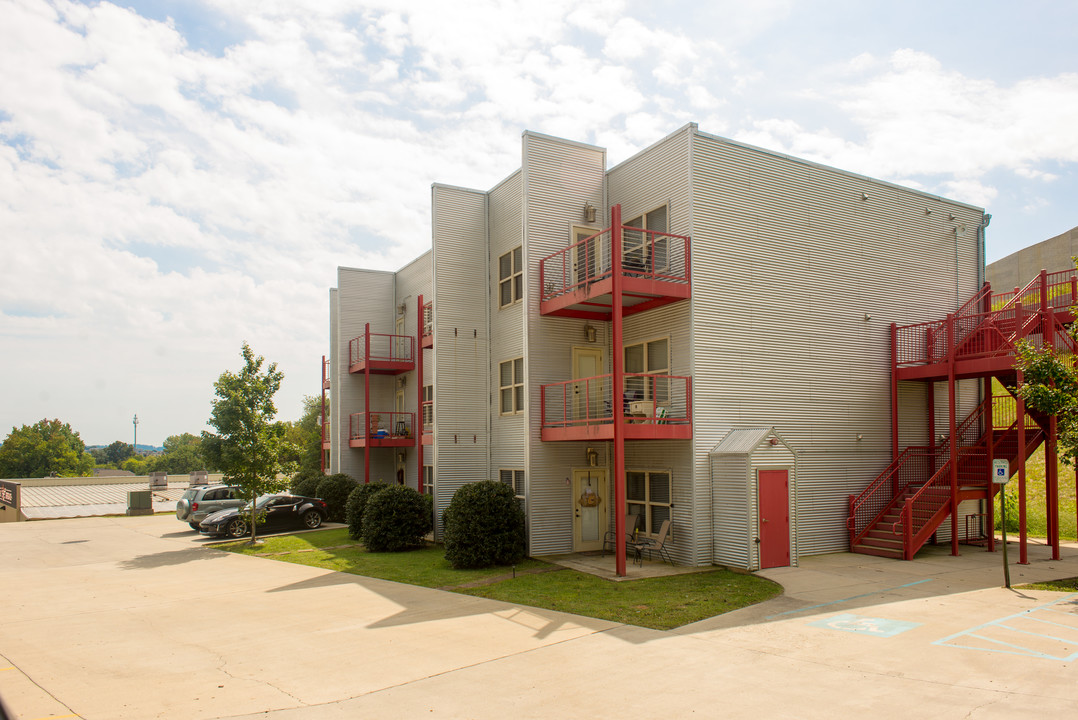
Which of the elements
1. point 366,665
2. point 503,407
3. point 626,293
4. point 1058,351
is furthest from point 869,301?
point 366,665

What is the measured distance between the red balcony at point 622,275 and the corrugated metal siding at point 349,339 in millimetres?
13282

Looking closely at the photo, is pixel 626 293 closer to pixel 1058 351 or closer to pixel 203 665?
pixel 1058 351

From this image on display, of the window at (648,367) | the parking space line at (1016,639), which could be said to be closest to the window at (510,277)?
the window at (648,367)

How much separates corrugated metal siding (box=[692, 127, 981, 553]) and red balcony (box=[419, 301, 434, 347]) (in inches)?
355

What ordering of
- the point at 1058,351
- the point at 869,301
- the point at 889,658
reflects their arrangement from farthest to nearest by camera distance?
the point at 869,301 < the point at 1058,351 < the point at 889,658

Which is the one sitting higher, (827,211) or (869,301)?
(827,211)

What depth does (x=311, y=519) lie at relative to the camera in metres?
25.0

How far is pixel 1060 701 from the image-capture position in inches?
263

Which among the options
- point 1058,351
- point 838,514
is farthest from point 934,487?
point 1058,351

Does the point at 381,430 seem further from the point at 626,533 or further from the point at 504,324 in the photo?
the point at 626,533

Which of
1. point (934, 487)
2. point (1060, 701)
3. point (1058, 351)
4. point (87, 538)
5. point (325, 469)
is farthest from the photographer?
point (325, 469)

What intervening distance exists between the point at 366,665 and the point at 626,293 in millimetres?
9298

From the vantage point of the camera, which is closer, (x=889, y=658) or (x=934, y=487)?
(x=889, y=658)

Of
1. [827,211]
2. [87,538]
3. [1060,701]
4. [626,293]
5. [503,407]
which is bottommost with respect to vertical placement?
[87,538]
